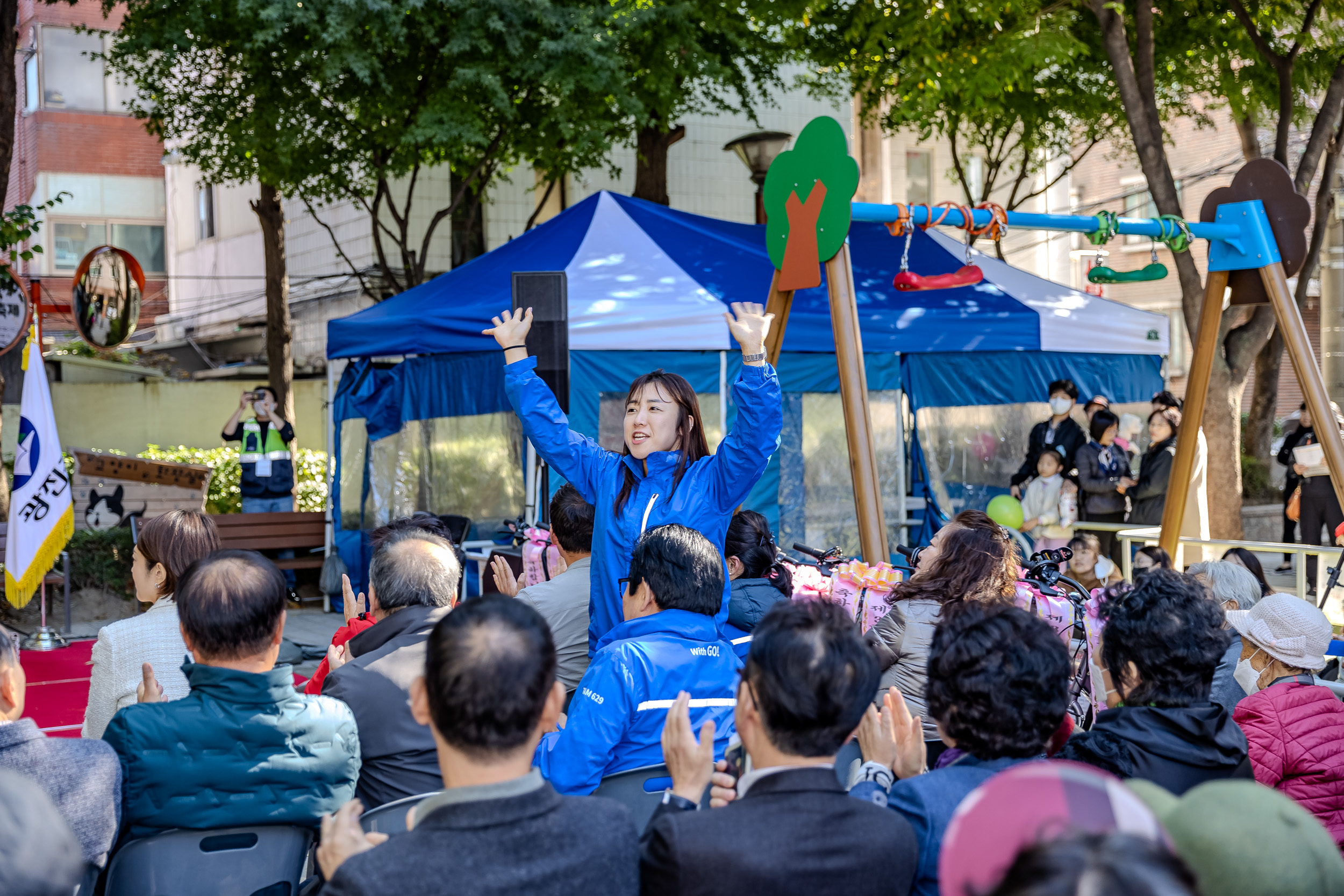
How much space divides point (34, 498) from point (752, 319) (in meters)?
5.23

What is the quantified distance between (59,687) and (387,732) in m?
5.80

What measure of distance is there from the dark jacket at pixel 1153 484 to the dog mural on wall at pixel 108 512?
8.66 meters

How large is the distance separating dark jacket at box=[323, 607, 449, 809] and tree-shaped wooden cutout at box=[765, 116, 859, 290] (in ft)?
10.2

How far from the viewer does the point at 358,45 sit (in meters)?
10.1

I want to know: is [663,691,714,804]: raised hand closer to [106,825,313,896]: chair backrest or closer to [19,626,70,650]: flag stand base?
[106,825,313,896]: chair backrest

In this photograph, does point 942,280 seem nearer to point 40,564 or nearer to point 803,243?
point 803,243

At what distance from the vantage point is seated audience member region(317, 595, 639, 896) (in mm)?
A: 1784

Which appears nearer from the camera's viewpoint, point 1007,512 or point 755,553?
point 755,553

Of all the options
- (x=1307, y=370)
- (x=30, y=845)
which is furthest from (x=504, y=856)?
(x=1307, y=370)

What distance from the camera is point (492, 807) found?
6.02 ft

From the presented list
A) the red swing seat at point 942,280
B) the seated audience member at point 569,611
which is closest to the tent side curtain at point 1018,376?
the red swing seat at point 942,280

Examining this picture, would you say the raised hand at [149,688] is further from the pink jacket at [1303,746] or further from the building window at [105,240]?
the building window at [105,240]

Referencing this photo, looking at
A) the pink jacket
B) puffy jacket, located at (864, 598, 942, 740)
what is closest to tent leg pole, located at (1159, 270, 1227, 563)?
puffy jacket, located at (864, 598, 942, 740)

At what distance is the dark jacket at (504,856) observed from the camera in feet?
5.80
